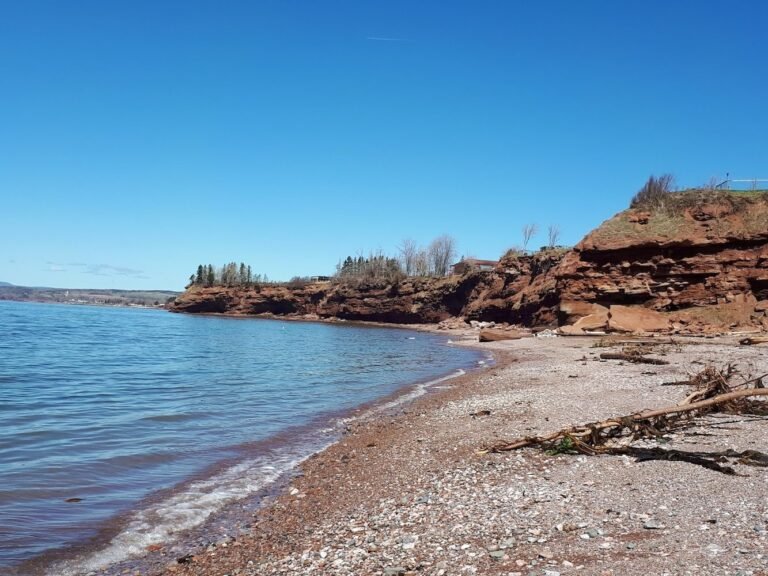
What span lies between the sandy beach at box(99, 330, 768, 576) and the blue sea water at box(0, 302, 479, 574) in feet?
3.85

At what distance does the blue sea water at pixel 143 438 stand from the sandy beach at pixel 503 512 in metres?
1.17

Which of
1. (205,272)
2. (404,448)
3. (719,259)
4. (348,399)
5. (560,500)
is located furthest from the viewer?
(205,272)

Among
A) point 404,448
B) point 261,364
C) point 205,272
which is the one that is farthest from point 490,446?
point 205,272

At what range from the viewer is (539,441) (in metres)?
9.39

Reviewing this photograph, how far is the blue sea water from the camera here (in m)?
7.78

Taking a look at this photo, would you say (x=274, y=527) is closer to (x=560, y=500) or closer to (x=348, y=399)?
(x=560, y=500)

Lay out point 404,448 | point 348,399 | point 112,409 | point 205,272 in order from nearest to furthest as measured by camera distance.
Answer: point 404,448 < point 112,409 < point 348,399 < point 205,272

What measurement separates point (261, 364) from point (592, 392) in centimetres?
2062

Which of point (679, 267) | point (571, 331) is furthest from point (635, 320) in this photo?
point (679, 267)

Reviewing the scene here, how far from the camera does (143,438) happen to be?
503 inches

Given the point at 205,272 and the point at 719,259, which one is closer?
the point at 719,259

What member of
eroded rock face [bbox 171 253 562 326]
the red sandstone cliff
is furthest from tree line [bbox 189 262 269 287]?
the red sandstone cliff

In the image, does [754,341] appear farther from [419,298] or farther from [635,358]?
[419,298]

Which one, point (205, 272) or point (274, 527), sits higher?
point (205, 272)
